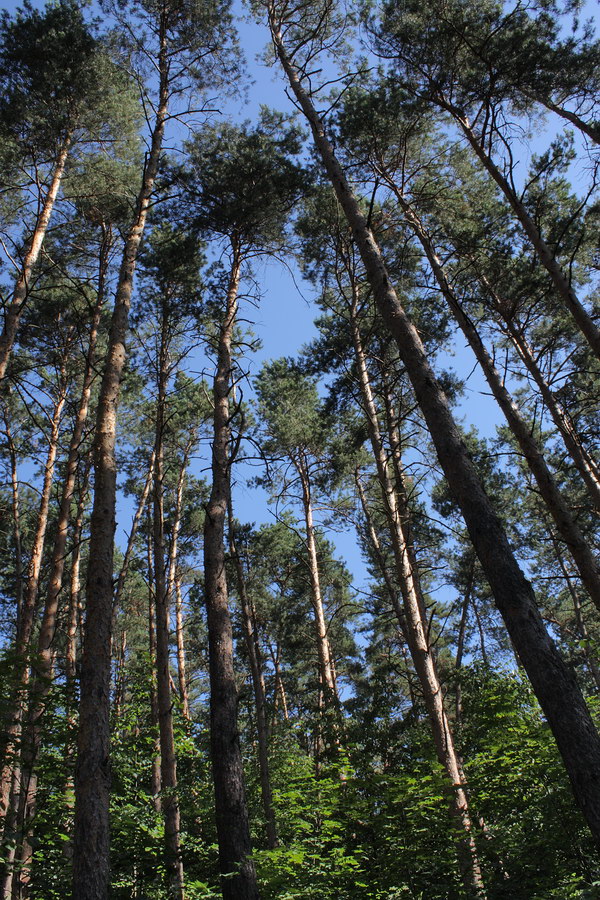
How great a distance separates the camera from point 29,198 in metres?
10.5

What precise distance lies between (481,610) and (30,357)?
56.8 ft

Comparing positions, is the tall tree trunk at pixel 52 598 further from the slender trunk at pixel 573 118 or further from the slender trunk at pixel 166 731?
the slender trunk at pixel 573 118

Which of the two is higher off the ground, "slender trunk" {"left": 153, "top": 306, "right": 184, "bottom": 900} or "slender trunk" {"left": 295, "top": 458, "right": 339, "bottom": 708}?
"slender trunk" {"left": 295, "top": 458, "right": 339, "bottom": 708}

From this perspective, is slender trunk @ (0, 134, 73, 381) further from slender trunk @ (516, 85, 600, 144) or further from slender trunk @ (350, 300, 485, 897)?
slender trunk @ (516, 85, 600, 144)

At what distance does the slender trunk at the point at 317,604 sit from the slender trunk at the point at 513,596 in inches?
262

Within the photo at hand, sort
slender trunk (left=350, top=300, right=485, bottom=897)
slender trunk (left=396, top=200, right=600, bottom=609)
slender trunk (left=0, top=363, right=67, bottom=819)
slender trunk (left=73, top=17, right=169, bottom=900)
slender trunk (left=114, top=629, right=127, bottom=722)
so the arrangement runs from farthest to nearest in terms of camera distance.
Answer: slender trunk (left=114, top=629, right=127, bottom=722) < slender trunk (left=396, top=200, right=600, bottom=609) < slender trunk (left=0, top=363, right=67, bottom=819) < slender trunk (left=350, top=300, right=485, bottom=897) < slender trunk (left=73, top=17, right=169, bottom=900)

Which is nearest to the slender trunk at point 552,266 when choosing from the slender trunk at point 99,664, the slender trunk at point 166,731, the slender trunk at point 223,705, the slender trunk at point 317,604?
the slender trunk at point 223,705

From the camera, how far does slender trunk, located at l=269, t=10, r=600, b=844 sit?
2848 mm

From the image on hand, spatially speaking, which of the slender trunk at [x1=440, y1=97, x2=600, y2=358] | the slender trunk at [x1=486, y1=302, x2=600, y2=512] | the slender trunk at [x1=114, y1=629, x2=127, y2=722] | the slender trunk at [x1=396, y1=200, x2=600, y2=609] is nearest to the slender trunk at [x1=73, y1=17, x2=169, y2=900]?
the slender trunk at [x1=396, y1=200, x2=600, y2=609]

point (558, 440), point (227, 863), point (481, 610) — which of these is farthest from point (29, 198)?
point (481, 610)

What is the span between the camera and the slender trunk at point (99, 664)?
12.4 ft

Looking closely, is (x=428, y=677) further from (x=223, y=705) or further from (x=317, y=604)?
(x=317, y=604)

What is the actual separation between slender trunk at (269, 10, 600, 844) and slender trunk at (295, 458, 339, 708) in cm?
665

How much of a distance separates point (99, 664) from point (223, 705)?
1.33 meters
